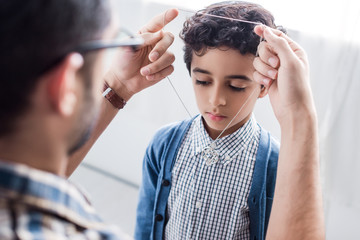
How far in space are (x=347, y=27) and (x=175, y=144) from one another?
0.68m

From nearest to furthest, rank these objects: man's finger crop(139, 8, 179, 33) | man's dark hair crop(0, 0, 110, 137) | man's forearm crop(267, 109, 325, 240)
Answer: man's dark hair crop(0, 0, 110, 137)
man's forearm crop(267, 109, 325, 240)
man's finger crop(139, 8, 179, 33)

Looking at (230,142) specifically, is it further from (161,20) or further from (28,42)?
(28,42)

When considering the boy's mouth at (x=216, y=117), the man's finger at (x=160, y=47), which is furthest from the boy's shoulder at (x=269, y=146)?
the man's finger at (x=160, y=47)

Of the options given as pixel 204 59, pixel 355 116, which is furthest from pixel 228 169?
pixel 355 116

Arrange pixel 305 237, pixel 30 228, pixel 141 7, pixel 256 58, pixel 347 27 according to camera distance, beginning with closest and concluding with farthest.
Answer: pixel 30 228, pixel 305 237, pixel 256 58, pixel 347 27, pixel 141 7

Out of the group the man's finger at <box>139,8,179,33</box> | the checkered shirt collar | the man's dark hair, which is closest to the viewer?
the man's dark hair

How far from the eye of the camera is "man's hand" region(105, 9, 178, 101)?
0.87 m

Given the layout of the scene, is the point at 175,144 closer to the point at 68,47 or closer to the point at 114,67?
the point at 114,67

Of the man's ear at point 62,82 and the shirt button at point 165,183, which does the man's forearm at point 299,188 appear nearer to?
the shirt button at point 165,183

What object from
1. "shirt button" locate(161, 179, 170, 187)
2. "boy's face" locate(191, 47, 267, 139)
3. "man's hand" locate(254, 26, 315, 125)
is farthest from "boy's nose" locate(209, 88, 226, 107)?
"shirt button" locate(161, 179, 170, 187)

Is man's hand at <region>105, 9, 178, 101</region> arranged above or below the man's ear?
above

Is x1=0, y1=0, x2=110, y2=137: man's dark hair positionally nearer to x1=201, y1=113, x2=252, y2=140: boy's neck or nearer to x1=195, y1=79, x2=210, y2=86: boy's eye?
x1=195, y1=79, x2=210, y2=86: boy's eye

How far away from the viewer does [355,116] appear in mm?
1290

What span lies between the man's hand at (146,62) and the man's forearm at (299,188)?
324mm
